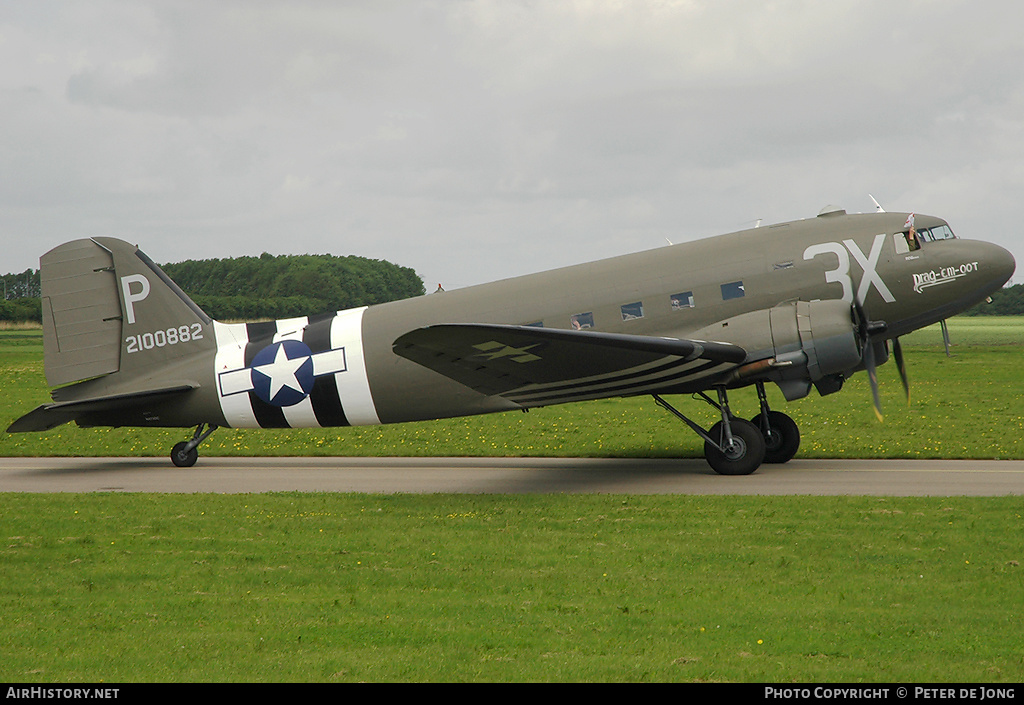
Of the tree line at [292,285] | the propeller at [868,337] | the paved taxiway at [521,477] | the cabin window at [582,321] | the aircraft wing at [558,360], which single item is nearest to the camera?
the aircraft wing at [558,360]

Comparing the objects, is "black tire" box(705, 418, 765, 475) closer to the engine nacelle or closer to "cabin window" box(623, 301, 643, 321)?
the engine nacelle

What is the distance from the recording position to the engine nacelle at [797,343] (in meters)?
16.5

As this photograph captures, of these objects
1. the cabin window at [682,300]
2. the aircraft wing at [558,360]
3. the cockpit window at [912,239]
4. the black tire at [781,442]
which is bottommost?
the black tire at [781,442]

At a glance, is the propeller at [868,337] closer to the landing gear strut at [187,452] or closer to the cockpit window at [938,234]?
the cockpit window at [938,234]

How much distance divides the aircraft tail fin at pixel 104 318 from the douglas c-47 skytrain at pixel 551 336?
31 millimetres

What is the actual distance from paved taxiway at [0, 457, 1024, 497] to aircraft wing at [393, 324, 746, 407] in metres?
1.71

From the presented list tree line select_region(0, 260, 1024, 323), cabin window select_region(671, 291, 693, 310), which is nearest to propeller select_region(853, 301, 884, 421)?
cabin window select_region(671, 291, 693, 310)

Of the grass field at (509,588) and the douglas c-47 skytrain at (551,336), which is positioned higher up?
the douglas c-47 skytrain at (551,336)

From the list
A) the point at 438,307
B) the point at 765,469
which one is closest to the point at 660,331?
the point at 765,469

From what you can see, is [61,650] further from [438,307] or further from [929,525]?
[438,307]

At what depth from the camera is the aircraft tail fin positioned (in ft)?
67.9

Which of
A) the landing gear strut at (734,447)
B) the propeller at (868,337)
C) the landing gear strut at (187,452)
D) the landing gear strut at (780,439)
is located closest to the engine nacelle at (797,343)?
the propeller at (868,337)

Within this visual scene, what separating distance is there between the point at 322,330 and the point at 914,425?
15432mm

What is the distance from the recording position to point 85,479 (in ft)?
62.7
